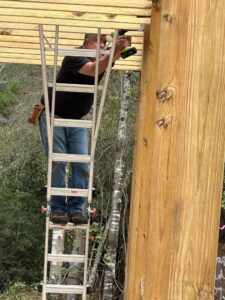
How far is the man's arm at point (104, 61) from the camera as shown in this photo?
4.18 m

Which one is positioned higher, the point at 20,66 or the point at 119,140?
the point at 20,66

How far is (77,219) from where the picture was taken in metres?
4.84

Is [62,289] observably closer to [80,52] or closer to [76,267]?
[80,52]

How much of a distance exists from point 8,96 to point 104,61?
1342 cm

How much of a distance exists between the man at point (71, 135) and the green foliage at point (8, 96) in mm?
12306

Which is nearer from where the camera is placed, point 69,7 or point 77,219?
point 69,7

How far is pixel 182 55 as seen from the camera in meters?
2.51

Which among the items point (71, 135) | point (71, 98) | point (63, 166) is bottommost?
point (63, 166)

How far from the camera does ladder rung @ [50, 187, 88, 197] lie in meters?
4.68

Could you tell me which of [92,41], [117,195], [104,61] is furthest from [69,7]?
[117,195]

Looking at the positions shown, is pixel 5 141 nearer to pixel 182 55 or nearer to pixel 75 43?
pixel 75 43

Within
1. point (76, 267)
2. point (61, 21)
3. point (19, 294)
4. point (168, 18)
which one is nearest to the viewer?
point (168, 18)

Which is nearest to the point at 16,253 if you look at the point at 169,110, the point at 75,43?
the point at 75,43

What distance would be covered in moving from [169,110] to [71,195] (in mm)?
2229
